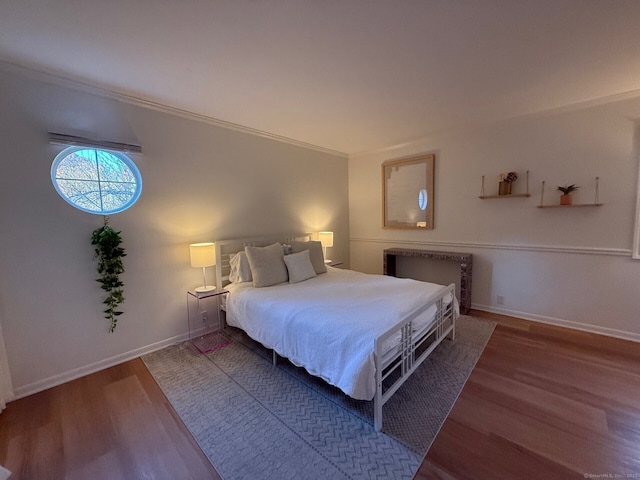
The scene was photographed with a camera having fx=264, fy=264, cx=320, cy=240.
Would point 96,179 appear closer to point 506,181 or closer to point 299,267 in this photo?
point 299,267

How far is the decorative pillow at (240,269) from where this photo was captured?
3.16 meters

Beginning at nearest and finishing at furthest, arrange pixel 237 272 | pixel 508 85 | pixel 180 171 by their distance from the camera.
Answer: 1. pixel 508 85
2. pixel 180 171
3. pixel 237 272

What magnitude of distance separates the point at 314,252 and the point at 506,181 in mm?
2654

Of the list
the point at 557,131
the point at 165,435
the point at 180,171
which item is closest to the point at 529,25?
the point at 557,131

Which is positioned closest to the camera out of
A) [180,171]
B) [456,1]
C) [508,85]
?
[456,1]

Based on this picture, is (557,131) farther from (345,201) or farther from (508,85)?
(345,201)

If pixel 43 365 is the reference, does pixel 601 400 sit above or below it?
below

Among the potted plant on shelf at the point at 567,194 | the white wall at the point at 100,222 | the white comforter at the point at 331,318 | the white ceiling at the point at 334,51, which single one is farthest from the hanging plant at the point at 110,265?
the potted plant on shelf at the point at 567,194

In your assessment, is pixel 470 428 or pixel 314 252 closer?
pixel 470 428

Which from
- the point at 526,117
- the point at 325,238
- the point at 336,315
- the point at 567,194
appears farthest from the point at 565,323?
the point at 325,238

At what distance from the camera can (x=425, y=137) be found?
4.09m

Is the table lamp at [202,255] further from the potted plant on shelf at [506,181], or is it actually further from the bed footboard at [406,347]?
the potted plant on shelf at [506,181]

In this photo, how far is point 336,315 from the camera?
2102 millimetres

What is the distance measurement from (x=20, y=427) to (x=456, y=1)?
3.89 m
